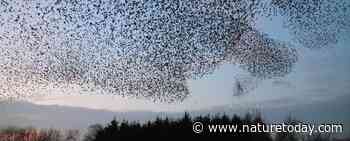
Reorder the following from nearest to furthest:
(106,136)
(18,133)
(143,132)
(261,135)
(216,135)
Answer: (216,135)
(261,135)
(143,132)
(106,136)
(18,133)

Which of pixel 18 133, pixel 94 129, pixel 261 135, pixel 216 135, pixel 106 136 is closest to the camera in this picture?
pixel 216 135

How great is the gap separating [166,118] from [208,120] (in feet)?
26.4

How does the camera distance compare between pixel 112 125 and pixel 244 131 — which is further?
pixel 112 125

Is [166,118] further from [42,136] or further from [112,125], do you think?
[42,136]

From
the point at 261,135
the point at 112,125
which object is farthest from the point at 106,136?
the point at 261,135

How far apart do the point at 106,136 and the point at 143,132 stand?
50.3 feet

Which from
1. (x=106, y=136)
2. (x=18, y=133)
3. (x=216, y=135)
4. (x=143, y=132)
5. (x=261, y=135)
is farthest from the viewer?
(x=18, y=133)

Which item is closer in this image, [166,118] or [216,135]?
[216,135]

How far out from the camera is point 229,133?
70250mm

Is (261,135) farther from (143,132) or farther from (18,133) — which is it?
(18,133)

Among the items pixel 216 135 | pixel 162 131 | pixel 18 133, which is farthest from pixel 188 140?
pixel 18 133

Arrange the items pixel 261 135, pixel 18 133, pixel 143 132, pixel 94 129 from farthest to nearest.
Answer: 1. pixel 18 133
2. pixel 94 129
3. pixel 143 132
4. pixel 261 135

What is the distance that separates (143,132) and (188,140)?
15.8 meters

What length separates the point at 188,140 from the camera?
72.8 metres
